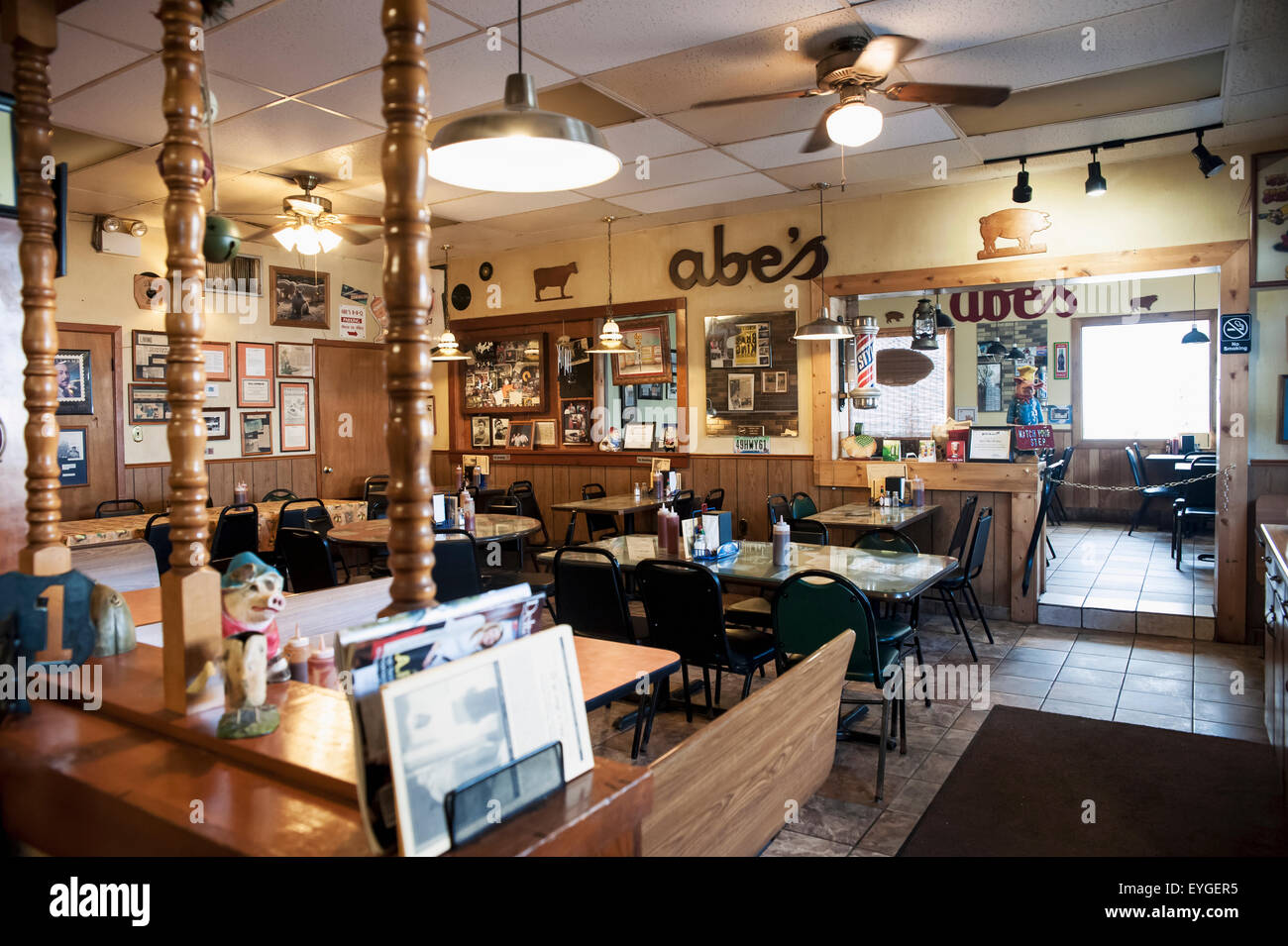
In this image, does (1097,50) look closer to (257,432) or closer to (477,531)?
(477,531)

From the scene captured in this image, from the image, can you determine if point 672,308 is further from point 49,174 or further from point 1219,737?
point 49,174

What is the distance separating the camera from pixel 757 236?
7129 millimetres

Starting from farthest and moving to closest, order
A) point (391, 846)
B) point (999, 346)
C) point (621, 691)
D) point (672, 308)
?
point (999, 346)
point (672, 308)
point (621, 691)
point (391, 846)

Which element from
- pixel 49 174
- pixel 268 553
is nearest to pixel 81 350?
pixel 268 553

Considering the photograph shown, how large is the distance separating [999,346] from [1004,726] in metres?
8.17

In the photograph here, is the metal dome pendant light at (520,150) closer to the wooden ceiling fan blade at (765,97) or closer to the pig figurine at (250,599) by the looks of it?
the pig figurine at (250,599)

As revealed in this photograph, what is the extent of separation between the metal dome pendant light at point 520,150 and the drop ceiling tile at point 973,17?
2.28 metres

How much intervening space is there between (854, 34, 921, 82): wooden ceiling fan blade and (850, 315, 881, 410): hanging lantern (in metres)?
2.74

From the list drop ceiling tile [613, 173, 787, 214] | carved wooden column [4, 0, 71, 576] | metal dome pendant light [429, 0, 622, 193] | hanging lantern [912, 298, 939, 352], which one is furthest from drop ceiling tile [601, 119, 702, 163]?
carved wooden column [4, 0, 71, 576]

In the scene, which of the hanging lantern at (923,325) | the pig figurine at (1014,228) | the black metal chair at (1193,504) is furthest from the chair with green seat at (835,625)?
the black metal chair at (1193,504)

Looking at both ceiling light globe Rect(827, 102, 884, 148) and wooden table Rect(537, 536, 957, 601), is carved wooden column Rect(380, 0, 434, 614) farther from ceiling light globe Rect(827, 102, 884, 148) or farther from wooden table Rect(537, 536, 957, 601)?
ceiling light globe Rect(827, 102, 884, 148)

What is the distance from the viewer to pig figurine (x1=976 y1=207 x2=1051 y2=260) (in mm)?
5910

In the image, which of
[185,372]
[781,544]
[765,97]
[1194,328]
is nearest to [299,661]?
[185,372]
